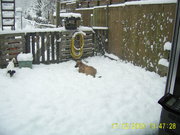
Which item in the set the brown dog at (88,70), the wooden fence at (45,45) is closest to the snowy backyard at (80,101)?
the brown dog at (88,70)

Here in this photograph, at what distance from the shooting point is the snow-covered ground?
115 inches

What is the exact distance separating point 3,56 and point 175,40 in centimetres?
523

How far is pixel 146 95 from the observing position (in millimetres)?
4160

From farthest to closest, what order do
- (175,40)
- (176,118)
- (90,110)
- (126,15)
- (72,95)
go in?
(126,15)
(72,95)
(90,110)
(175,40)
(176,118)

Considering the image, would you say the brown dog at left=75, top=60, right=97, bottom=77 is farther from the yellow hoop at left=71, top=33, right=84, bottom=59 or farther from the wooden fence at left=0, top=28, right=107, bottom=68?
the wooden fence at left=0, top=28, right=107, bottom=68

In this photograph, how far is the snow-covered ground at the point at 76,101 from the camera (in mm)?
2912

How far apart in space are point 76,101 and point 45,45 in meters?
3.56

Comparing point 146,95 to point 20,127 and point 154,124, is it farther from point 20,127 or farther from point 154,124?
point 20,127

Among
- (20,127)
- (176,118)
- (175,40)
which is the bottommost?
(20,127)

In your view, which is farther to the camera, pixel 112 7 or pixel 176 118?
pixel 112 7

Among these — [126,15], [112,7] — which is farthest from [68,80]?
[112,7]

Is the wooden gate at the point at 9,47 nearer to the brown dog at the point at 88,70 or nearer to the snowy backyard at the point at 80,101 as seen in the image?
the snowy backyard at the point at 80,101

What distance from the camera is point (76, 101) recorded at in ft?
12.6

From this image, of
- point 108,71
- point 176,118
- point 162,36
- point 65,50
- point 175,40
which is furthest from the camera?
point 65,50
